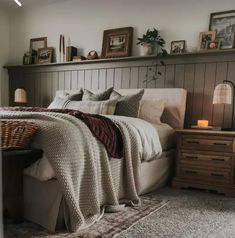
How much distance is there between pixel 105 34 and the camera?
13.2ft

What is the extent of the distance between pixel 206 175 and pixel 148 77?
153 cm

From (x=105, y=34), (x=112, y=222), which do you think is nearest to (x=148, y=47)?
(x=105, y=34)

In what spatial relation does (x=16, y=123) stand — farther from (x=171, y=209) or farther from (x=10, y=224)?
(x=171, y=209)

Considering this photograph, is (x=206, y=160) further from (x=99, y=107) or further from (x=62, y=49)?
(x=62, y=49)

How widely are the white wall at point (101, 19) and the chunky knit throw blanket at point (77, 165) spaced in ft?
7.14

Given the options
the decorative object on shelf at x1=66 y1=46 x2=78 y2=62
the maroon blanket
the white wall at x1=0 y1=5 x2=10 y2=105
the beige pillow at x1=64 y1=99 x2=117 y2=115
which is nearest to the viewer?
the maroon blanket

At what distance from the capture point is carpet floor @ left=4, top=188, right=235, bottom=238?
1.70 meters

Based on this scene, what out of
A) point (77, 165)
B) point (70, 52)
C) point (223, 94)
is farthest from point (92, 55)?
point (77, 165)

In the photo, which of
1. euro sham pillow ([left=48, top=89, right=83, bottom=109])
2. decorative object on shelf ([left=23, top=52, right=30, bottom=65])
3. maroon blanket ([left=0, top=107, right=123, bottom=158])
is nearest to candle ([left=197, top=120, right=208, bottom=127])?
maroon blanket ([left=0, top=107, right=123, bottom=158])

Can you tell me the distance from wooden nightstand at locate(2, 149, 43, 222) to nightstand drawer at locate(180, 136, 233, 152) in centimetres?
157

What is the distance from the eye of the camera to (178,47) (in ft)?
11.4

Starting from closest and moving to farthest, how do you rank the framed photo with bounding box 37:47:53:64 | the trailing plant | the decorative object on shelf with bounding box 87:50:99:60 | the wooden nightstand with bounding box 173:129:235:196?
1. the wooden nightstand with bounding box 173:129:235:196
2. the trailing plant
3. the decorative object on shelf with bounding box 87:50:99:60
4. the framed photo with bounding box 37:47:53:64

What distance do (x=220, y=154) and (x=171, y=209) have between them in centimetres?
81

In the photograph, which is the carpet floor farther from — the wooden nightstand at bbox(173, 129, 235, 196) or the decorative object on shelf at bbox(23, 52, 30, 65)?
the decorative object on shelf at bbox(23, 52, 30, 65)
